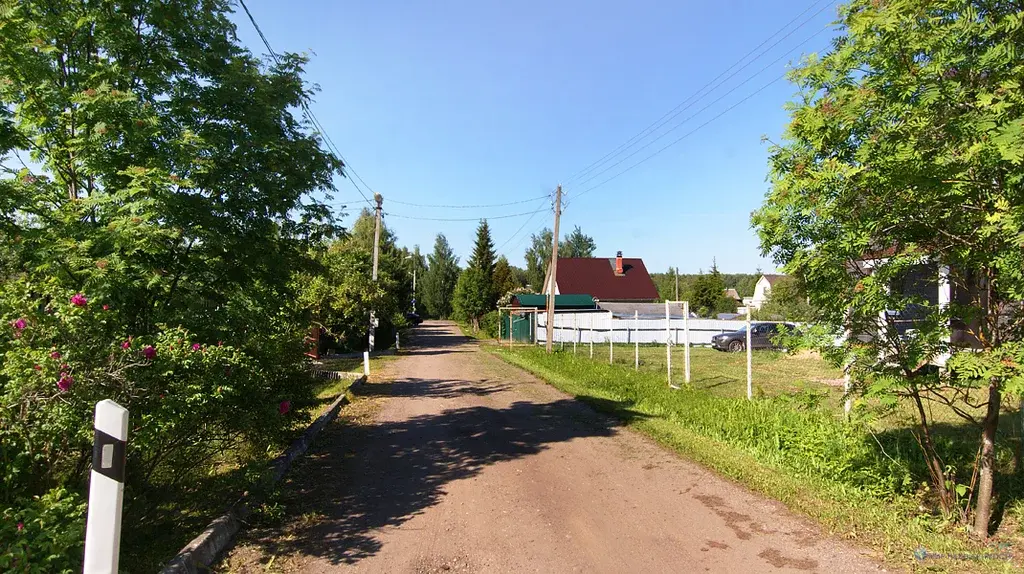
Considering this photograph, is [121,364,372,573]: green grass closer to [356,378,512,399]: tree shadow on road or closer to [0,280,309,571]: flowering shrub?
[0,280,309,571]: flowering shrub

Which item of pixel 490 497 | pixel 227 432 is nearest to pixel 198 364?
pixel 227 432

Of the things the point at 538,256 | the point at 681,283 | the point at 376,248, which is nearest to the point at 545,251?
the point at 538,256

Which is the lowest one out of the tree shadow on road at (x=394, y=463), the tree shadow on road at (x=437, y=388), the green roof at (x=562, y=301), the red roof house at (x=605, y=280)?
the tree shadow on road at (x=437, y=388)

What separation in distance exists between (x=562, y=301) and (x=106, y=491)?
40.5m

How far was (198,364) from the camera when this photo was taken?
4.51 metres

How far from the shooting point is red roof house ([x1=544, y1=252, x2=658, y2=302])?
52.1m

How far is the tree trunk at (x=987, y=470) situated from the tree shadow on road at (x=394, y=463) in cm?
470

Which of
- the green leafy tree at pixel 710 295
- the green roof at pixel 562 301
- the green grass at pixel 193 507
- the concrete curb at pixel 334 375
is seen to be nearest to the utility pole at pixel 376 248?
the concrete curb at pixel 334 375

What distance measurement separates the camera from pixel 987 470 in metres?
4.73

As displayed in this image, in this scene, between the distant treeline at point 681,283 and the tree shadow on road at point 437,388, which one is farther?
the distant treeline at point 681,283

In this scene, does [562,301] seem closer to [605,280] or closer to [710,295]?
[605,280]

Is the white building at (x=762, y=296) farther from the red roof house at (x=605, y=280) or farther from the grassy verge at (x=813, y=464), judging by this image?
the red roof house at (x=605, y=280)

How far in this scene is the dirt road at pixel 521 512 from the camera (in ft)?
14.5

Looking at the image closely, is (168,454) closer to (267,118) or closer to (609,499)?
(267,118)
